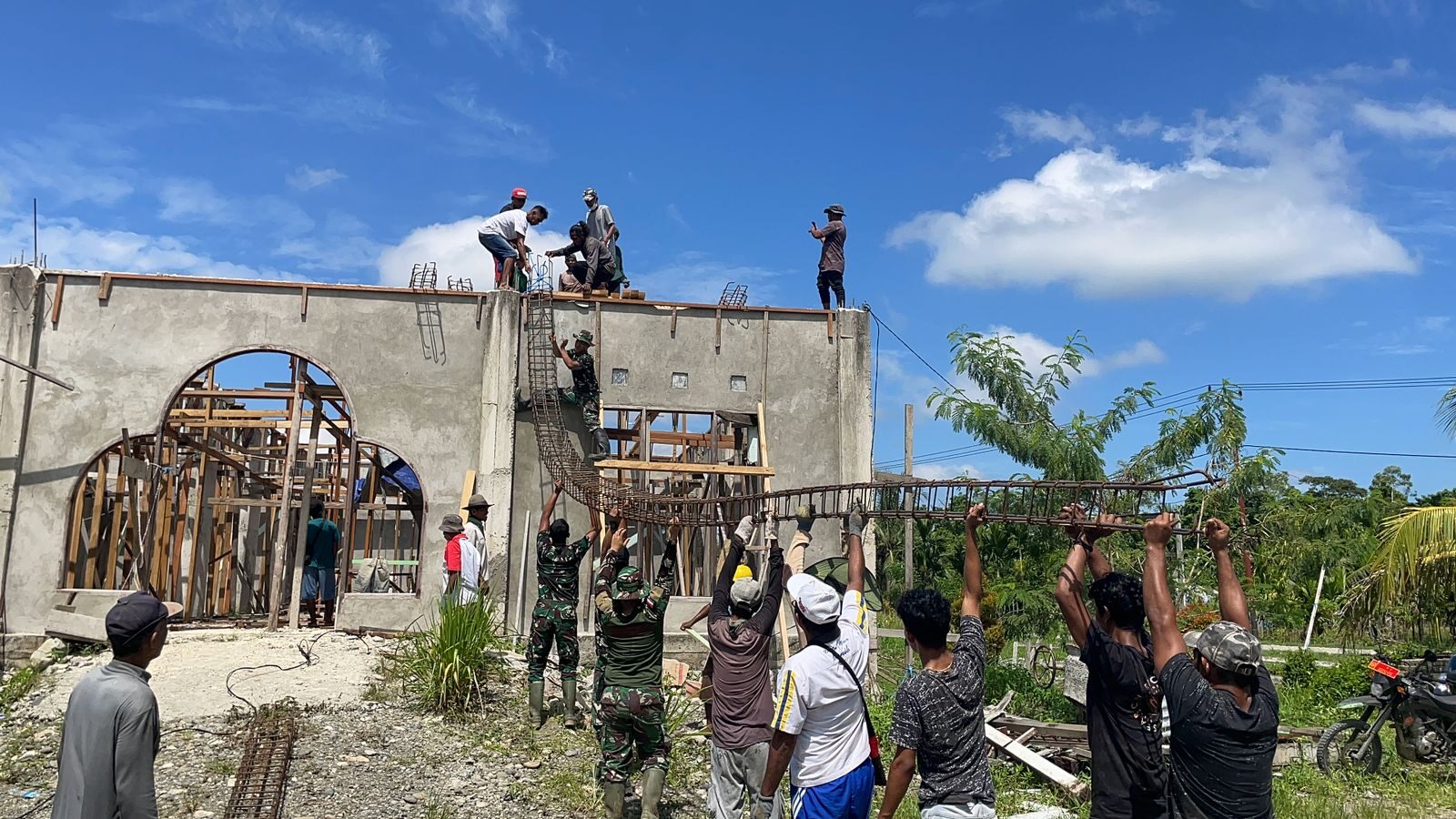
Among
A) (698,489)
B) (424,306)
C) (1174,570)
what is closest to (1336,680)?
(1174,570)

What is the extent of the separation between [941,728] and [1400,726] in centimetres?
790

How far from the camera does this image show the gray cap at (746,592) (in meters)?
6.11

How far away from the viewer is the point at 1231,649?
12.5 feet

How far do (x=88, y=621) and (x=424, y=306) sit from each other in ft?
18.2

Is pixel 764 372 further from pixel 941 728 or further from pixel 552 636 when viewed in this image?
pixel 941 728

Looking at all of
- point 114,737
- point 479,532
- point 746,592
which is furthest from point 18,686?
point 746,592

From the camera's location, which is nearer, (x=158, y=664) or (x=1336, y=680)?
(x=158, y=664)

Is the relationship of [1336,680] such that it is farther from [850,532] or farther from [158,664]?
[158,664]

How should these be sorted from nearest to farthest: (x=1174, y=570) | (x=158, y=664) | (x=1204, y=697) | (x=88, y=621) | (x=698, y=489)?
(x=1204, y=697) < (x=158, y=664) < (x=88, y=621) < (x=698, y=489) < (x=1174, y=570)

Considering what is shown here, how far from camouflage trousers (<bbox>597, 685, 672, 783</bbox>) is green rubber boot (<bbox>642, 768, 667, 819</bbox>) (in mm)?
51

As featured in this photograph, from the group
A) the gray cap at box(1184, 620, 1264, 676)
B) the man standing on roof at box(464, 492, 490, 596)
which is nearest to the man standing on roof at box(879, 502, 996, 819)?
the gray cap at box(1184, 620, 1264, 676)

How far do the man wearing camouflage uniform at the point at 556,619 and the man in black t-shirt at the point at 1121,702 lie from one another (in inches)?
212

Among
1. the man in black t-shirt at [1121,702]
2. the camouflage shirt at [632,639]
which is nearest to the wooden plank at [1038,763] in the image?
the camouflage shirt at [632,639]

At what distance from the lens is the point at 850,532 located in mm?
6438
